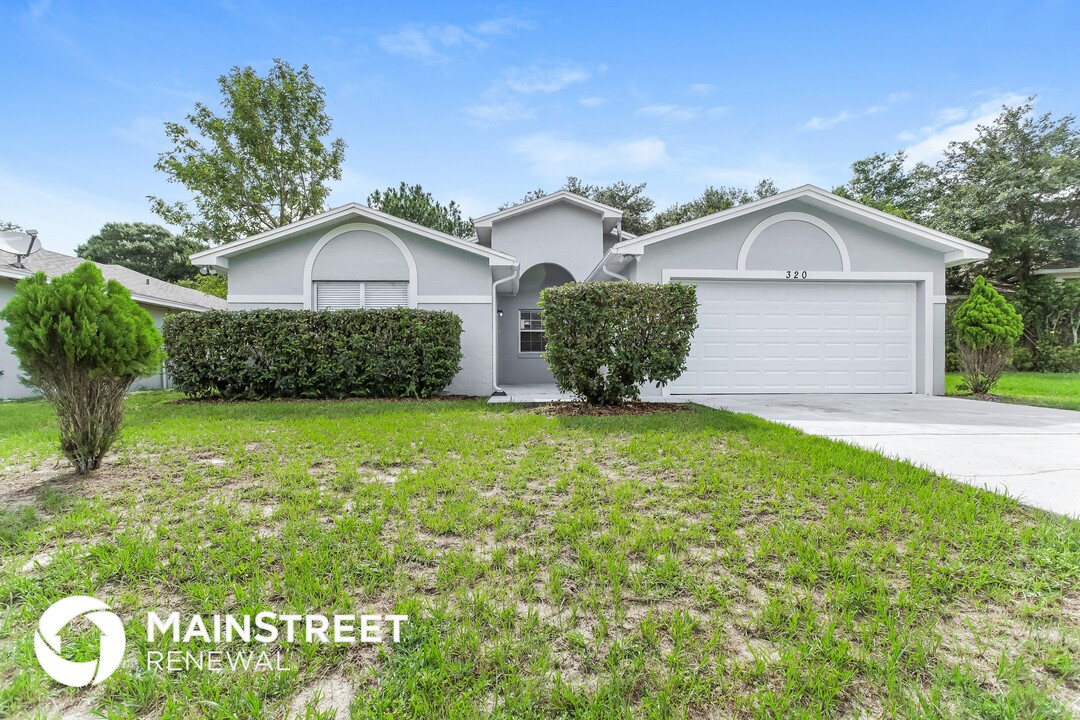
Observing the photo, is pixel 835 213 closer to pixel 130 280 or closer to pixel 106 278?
pixel 106 278

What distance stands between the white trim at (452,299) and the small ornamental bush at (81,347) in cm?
641

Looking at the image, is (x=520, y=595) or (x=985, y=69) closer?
(x=520, y=595)

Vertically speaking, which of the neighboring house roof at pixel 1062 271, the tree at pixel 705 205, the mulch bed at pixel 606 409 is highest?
the tree at pixel 705 205

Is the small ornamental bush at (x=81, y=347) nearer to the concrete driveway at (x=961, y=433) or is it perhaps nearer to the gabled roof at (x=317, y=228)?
the gabled roof at (x=317, y=228)

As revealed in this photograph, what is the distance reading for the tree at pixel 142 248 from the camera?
30.2 metres

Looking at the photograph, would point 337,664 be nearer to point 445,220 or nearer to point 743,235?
point 743,235

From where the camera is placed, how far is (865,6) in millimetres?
9539

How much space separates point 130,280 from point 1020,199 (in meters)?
32.0

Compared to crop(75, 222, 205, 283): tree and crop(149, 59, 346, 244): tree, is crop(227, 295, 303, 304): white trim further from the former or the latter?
crop(75, 222, 205, 283): tree

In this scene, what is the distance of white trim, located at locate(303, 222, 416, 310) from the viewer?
403 inches

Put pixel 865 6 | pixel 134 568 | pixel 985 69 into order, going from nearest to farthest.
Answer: pixel 134 568
pixel 865 6
pixel 985 69

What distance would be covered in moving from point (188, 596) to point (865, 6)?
543 inches

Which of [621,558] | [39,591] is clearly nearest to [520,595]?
[621,558]

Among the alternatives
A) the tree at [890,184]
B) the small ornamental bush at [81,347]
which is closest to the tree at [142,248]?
the small ornamental bush at [81,347]
